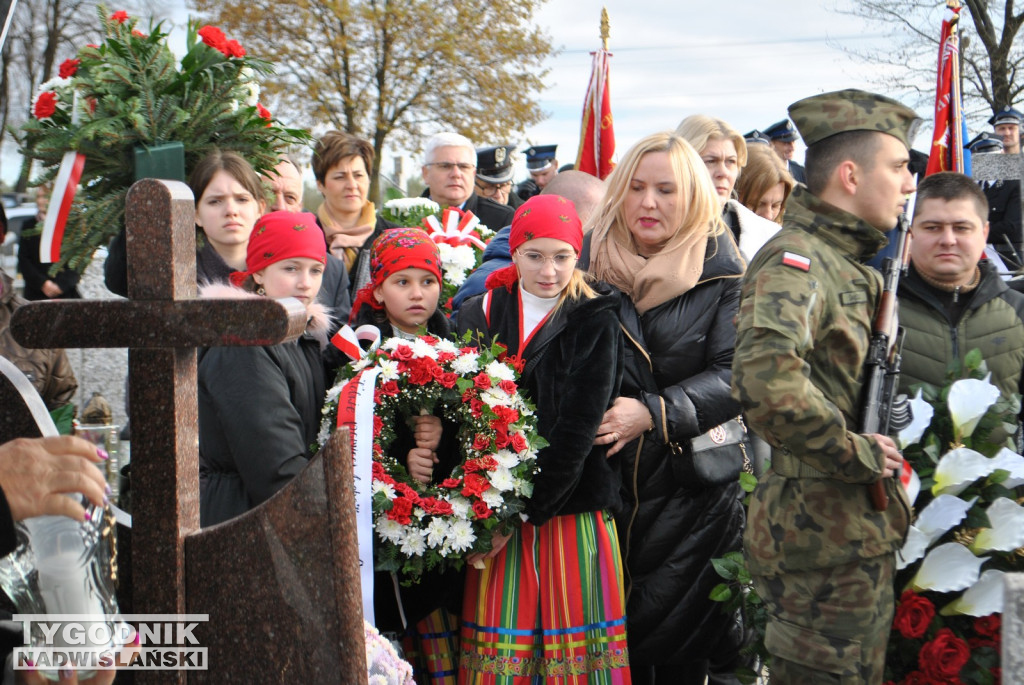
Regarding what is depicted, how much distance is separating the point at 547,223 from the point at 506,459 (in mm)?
880

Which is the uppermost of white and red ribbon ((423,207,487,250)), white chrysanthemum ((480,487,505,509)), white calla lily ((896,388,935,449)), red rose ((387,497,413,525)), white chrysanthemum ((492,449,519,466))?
white and red ribbon ((423,207,487,250))

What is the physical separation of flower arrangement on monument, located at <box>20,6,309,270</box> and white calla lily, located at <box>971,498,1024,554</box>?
2.60 meters

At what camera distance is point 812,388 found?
8.77 ft

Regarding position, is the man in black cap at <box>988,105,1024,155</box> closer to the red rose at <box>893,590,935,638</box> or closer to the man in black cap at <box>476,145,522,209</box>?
the man in black cap at <box>476,145,522,209</box>

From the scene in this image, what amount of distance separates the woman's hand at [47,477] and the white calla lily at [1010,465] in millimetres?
2704

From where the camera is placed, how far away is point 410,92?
17406mm

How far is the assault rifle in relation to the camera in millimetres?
2834

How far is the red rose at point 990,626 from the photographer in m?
3.08

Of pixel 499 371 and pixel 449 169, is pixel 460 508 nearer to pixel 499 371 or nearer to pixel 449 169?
pixel 499 371

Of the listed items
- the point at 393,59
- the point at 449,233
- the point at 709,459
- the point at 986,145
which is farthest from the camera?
the point at 393,59

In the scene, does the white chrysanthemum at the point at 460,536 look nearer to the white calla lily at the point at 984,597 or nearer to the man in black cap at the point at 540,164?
the white calla lily at the point at 984,597

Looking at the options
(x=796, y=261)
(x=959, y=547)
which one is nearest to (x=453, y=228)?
(x=796, y=261)

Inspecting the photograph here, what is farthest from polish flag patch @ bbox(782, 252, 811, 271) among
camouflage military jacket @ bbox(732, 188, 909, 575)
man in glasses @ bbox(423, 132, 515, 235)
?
man in glasses @ bbox(423, 132, 515, 235)

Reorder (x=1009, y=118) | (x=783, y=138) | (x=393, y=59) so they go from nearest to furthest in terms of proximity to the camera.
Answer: (x=783, y=138) < (x=1009, y=118) < (x=393, y=59)
